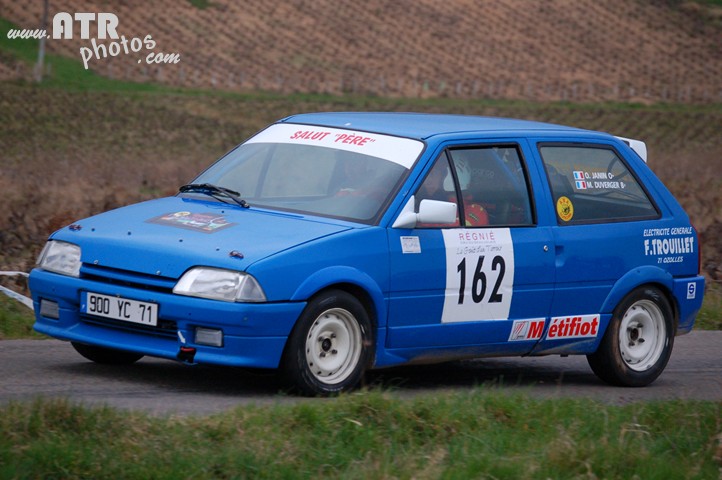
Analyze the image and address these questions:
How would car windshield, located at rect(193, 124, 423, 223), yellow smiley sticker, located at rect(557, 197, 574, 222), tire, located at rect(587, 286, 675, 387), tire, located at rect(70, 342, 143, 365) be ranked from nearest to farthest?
1. car windshield, located at rect(193, 124, 423, 223)
2. tire, located at rect(70, 342, 143, 365)
3. yellow smiley sticker, located at rect(557, 197, 574, 222)
4. tire, located at rect(587, 286, 675, 387)

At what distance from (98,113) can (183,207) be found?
37.3m

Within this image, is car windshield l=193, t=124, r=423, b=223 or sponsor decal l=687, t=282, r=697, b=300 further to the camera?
sponsor decal l=687, t=282, r=697, b=300

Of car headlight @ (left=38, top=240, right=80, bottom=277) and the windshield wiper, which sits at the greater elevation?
the windshield wiper

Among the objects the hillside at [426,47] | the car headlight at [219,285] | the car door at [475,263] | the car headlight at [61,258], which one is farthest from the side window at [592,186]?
the hillside at [426,47]

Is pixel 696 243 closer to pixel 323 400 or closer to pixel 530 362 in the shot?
pixel 530 362

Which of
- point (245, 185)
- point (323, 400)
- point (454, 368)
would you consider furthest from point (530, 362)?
point (323, 400)

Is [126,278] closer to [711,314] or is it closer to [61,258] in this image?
[61,258]

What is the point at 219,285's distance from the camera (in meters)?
6.56

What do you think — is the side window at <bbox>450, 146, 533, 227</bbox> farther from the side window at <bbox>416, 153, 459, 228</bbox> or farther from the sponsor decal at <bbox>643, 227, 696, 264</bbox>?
the sponsor decal at <bbox>643, 227, 696, 264</bbox>

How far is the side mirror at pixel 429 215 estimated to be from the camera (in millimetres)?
7184

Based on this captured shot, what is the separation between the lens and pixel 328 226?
705 centimetres

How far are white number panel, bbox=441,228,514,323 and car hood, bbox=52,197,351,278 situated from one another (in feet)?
2.57

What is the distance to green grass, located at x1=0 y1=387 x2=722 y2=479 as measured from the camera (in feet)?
16.4

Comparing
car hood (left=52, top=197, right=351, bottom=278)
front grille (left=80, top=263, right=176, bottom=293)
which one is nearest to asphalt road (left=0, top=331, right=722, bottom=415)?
front grille (left=80, top=263, right=176, bottom=293)
